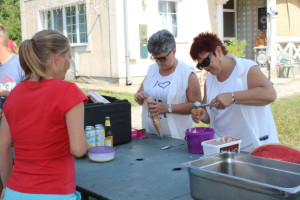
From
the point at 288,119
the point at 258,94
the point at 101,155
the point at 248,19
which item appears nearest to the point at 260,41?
the point at 248,19

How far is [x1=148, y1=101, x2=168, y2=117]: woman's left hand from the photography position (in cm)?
312

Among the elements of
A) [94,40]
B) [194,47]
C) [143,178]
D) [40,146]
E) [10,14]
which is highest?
[10,14]

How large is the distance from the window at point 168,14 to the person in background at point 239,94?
9.46m

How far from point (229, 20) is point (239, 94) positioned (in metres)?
13.9

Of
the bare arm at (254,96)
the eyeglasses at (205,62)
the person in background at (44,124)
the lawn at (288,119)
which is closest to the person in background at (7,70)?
the person in background at (44,124)

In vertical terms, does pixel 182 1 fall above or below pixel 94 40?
above

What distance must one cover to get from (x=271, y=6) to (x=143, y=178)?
12.2 metres

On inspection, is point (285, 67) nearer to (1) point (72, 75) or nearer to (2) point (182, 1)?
(2) point (182, 1)

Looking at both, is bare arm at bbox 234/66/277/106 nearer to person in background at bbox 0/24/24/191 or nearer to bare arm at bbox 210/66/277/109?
bare arm at bbox 210/66/277/109

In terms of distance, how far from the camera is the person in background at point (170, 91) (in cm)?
316

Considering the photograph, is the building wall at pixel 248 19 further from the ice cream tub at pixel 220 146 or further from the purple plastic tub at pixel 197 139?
the ice cream tub at pixel 220 146

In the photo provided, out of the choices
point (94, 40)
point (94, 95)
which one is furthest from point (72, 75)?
point (94, 95)

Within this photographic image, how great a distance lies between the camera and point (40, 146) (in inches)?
64.6

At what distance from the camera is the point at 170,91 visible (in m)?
3.25
